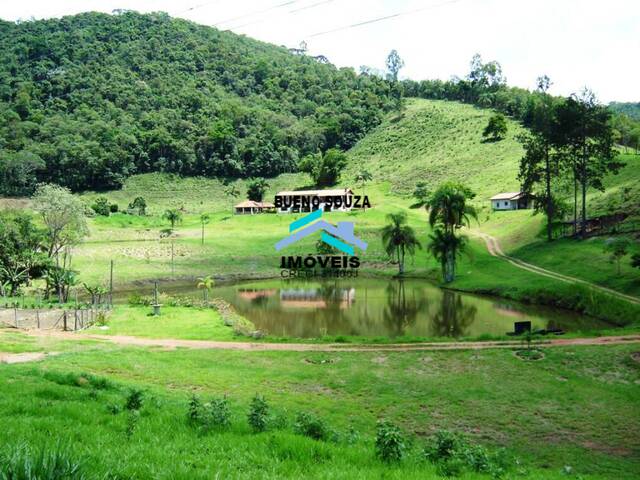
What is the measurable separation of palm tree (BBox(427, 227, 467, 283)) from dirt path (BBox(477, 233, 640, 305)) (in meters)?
6.30

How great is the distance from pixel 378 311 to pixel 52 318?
23251 millimetres

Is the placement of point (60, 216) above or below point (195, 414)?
above

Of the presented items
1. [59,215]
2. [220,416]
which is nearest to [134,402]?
[220,416]

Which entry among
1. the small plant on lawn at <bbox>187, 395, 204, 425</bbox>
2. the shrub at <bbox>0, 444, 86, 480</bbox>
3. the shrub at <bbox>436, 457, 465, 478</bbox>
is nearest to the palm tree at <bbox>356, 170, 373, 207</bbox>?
the small plant on lawn at <bbox>187, 395, 204, 425</bbox>

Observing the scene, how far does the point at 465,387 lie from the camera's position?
1981 centimetres

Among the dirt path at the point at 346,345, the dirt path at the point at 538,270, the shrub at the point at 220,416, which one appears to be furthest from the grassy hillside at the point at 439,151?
the shrub at the point at 220,416

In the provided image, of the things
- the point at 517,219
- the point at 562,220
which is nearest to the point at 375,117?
the point at 517,219

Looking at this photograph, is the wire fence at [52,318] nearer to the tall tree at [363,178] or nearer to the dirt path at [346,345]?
the dirt path at [346,345]

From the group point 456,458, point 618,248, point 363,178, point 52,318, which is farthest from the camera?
point 363,178

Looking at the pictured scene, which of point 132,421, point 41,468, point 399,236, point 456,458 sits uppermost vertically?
point 399,236

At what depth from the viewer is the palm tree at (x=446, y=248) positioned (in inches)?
2094

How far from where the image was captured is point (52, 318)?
35.7 metres

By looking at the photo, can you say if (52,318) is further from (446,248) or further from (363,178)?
(363,178)

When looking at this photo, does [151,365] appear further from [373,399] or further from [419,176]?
[419,176]
